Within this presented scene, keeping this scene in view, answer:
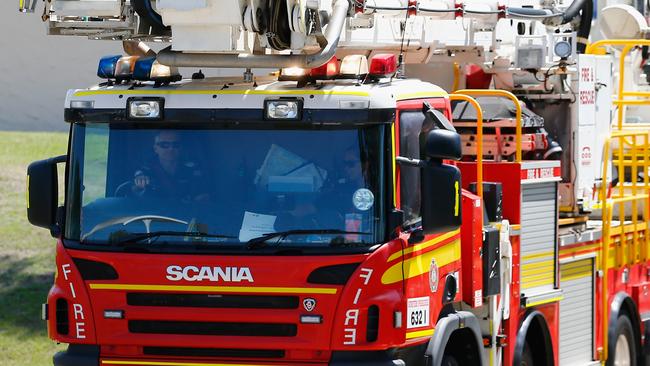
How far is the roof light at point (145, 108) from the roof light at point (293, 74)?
0.80 m

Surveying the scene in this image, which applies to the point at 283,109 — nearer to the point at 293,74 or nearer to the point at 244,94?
the point at 244,94

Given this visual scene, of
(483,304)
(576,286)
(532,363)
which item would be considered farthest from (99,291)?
(576,286)

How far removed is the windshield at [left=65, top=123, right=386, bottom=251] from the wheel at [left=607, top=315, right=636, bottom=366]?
4.99m

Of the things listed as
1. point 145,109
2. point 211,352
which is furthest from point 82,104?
point 211,352

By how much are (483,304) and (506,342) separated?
1.63 ft

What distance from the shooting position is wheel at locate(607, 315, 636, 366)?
39.8 feet

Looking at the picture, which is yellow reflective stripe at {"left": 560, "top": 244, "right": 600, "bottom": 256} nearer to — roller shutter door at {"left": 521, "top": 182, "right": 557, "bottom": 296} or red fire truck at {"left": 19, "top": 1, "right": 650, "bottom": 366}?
roller shutter door at {"left": 521, "top": 182, "right": 557, "bottom": 296}

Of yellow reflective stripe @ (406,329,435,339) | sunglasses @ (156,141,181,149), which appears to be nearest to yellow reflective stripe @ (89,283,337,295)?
yellow reflective stripe @ (406,329,435,339)

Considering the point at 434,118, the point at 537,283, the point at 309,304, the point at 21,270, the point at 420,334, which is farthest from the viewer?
the point at 21,270

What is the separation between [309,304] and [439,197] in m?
0.95

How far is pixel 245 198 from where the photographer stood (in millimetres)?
7797

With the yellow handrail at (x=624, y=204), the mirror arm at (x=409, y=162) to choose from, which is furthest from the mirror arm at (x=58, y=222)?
the yellow handrail at (x=624, y=204)

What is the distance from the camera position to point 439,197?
769 cm

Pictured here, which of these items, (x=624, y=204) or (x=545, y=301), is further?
(x=624, y=204)
